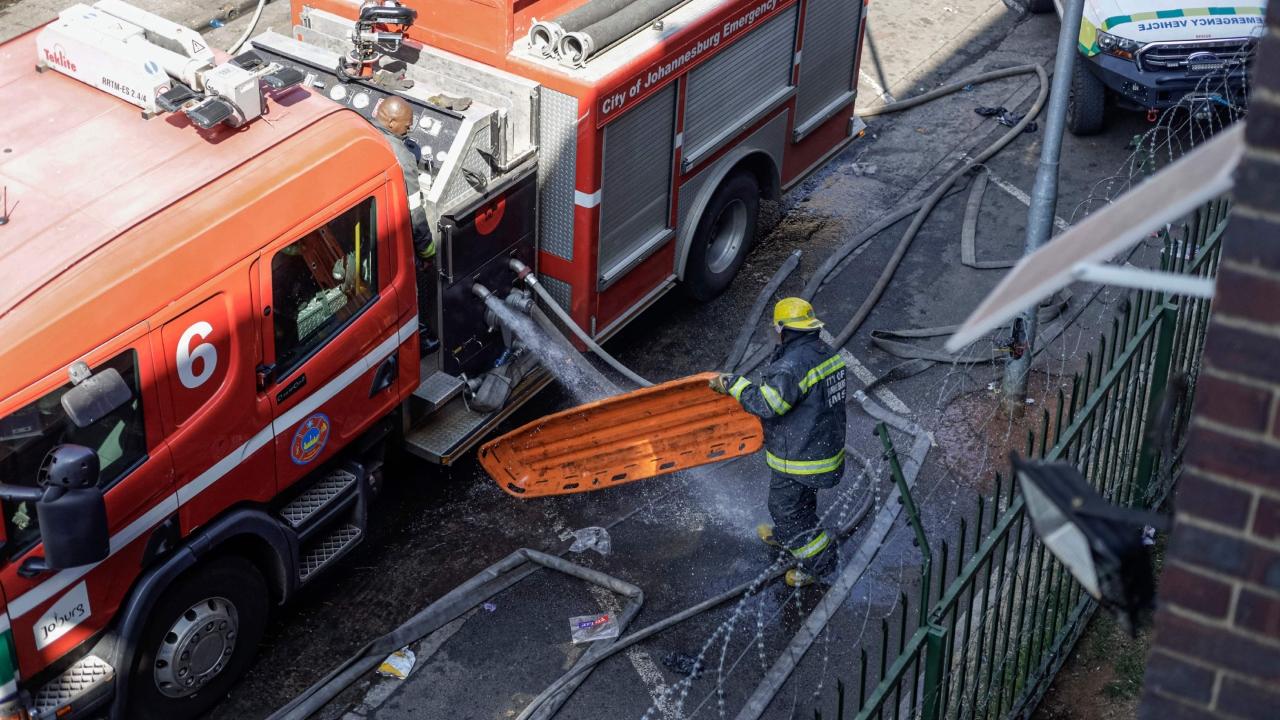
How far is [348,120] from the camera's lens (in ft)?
20.5

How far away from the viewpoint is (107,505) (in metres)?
5.38

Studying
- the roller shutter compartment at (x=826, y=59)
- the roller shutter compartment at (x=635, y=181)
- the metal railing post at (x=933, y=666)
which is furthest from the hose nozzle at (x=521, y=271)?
the metal railing post at (x=933, y=666)

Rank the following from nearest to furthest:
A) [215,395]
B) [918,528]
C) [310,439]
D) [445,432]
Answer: [918,528]
[215,395]
[310,439]
[445,432]

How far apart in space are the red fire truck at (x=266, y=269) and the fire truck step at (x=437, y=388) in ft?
0.06

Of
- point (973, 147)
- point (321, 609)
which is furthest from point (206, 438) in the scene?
point (973, 147)

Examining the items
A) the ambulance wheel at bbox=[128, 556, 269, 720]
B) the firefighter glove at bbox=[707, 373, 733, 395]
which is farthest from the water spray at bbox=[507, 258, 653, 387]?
the ambulance wheel at bbox=[128, 556, 269, 720]

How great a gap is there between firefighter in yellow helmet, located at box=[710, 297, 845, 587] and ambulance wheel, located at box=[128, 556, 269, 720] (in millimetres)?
2420

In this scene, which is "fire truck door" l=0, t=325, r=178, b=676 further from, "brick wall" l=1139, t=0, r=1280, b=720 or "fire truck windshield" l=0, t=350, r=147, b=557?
"brick wall" l=1139, t=0, r=1280, b=720

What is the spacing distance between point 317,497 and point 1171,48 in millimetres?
7156

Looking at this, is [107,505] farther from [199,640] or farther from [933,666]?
[933,666]

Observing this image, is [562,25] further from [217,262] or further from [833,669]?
[833,669]

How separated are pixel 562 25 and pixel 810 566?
3.10 meters

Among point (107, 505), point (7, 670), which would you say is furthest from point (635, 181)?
point (7, 670)

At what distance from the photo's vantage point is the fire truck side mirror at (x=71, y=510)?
4793mm
